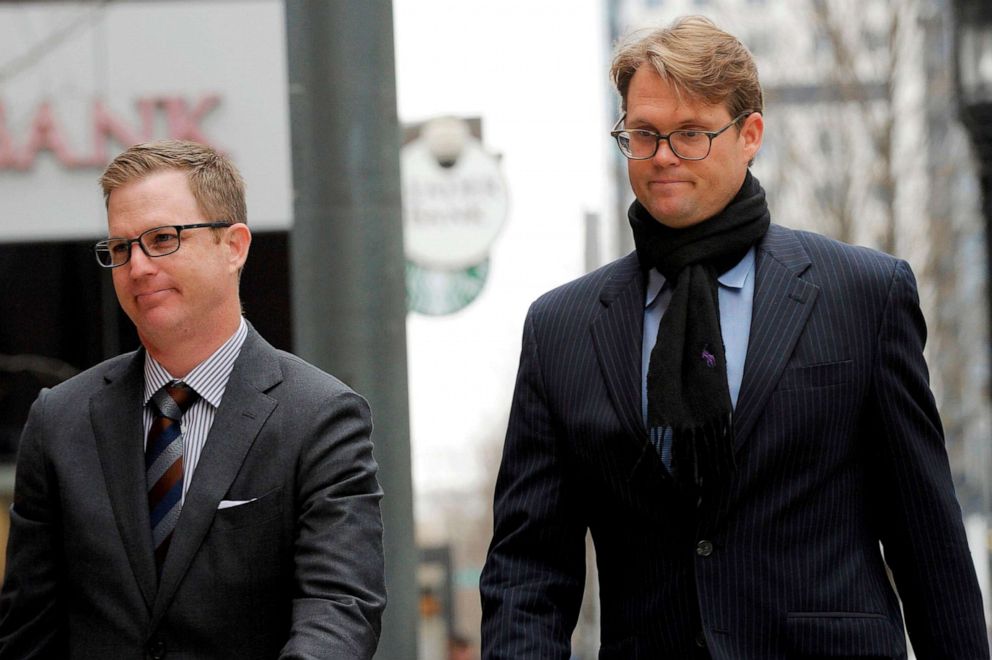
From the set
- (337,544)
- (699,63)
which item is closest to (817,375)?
(699,63)

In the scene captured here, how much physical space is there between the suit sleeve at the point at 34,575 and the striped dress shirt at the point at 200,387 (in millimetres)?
251

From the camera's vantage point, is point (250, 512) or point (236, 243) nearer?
point (250, 512)

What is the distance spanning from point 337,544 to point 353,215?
167 cm

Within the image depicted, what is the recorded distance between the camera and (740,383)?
138 inches

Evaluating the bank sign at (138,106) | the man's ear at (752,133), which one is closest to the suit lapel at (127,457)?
the man's ear at (752,133)

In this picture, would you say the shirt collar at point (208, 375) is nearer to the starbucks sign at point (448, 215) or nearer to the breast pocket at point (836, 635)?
the breast pocket at point (836, 635)

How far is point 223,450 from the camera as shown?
11.3ft

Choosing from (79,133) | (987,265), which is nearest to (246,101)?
(79,133)

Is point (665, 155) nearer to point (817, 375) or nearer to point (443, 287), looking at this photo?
point (817, 375)

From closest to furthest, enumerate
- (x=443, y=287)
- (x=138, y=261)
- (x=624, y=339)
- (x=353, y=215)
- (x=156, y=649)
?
(x=156, y=649) → (x=138, y=261) → (x=624, y=339) → (x=353, y=215) → (x=443, y=287)

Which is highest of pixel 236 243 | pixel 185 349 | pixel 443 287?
pixel 236 243

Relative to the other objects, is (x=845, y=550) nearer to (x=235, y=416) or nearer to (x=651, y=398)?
(x=651, y=398)

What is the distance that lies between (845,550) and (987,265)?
21.7 ft

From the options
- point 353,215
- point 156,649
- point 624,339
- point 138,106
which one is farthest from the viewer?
point 138,106
